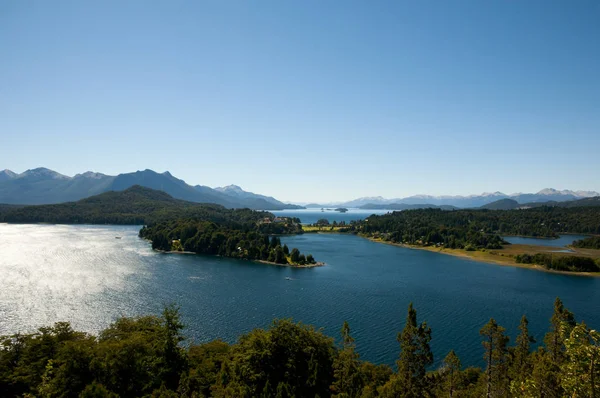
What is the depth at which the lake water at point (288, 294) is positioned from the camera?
51.3 meters

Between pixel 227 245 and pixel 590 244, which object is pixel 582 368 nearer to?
pixel 227 245

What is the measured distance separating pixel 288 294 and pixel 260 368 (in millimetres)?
44503

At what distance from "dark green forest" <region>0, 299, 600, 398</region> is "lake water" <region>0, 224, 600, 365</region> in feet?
43.1

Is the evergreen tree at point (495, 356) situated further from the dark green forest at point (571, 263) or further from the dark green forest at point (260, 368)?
the dark green forest at point (571, 263)

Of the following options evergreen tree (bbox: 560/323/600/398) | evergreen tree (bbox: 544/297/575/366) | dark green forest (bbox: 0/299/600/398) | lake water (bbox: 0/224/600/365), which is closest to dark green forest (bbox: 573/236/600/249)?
lake water (bbox: 0/224/600/365)

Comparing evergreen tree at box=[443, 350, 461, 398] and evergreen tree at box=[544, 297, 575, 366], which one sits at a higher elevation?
evergreen tree at box=[544, 297, 575, 366]

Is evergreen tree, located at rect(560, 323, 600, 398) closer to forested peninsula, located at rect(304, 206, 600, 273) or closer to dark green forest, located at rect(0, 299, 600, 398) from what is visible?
dark green forest, located at rect(0, 299, 600, 398)

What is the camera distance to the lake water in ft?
168

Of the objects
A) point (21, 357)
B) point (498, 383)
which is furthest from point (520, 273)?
point (21, 357)

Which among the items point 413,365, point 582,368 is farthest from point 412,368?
point 582,368

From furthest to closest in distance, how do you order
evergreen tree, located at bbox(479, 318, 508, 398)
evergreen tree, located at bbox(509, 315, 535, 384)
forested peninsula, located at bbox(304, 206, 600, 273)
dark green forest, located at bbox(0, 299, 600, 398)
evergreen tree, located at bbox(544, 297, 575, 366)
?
forested peninsula, located at bbox(304, 206, 600, 273) < evergreen tree, located at bbox(479, 318, 508, 398) < evergreen tree, located at bbox(509, 315, 535, 384) < evergreen tree, located at bbox(544, 297, 575, 366) < dark green forest, located at bbox(0, 299, 600, 398)

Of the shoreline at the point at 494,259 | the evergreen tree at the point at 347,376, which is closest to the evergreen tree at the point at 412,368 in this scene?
the evergreen tree at the point at 347,376

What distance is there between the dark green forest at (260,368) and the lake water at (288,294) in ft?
43.1

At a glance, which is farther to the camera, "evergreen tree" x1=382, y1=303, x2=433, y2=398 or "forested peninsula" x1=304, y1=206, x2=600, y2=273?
"forested peninsula" x1=304, y1=206, x2=600, y2=273
